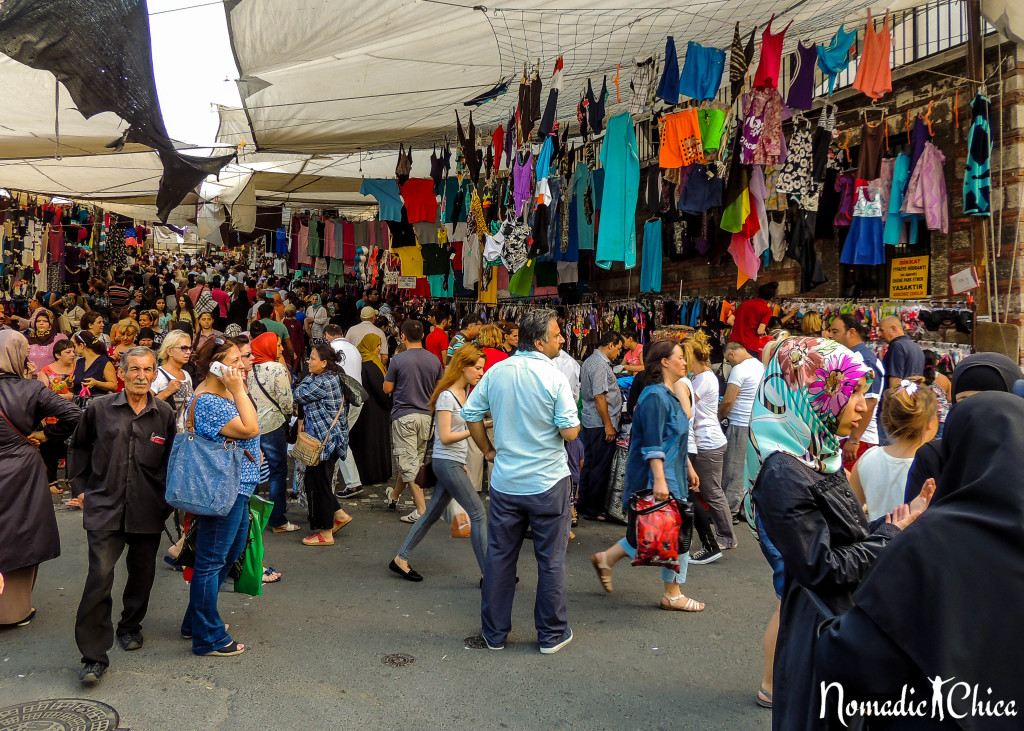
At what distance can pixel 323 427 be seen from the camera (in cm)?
689

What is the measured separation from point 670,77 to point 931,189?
2.96 meters

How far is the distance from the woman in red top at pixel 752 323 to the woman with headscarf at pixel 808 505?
661 cm

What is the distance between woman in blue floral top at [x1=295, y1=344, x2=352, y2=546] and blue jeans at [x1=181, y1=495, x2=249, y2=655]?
2323 millimetres

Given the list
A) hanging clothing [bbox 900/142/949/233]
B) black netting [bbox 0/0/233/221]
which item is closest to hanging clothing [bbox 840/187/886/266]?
hanging clothing [bbox 900/142/949/233]

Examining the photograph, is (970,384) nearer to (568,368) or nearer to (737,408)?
(737,408)

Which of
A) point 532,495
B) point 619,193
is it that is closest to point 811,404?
point 532,495

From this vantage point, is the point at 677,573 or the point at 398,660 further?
the point at 677,573

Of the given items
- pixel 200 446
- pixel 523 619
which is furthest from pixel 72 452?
pixel 523 619

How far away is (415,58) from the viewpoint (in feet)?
24.4

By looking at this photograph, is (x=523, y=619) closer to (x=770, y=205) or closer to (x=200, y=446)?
(x=200, y=446)

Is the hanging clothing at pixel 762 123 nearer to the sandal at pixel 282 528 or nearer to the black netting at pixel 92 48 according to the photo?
the black netting at pixel 92 48

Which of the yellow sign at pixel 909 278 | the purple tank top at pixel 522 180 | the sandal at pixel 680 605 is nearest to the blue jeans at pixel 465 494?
the sandal at pixel 680 605

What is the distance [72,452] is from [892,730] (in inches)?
173

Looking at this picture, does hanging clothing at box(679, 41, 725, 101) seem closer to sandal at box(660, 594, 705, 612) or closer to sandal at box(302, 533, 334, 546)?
sandal at box(660, 594, 705, 612)
